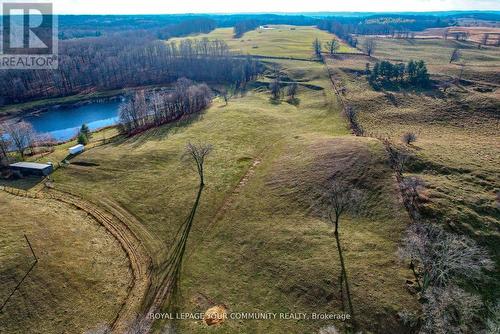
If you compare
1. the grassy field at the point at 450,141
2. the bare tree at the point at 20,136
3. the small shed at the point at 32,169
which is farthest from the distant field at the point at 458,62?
the bare tree at the point at 20,136

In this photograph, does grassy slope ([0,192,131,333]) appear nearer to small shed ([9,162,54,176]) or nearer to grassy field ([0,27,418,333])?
grassy field ([0,27,418,333])

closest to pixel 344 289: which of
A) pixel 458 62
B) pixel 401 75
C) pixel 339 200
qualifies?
pixel 339 200

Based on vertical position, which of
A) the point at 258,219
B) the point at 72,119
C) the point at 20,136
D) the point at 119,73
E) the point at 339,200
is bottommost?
the point at 258,219

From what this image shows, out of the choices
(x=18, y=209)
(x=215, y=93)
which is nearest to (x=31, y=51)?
(x=215, y=93)

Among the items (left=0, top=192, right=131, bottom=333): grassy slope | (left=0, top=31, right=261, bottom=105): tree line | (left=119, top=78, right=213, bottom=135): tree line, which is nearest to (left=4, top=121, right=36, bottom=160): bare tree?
(left=119, top=78, right=213, bottom=135): tree line

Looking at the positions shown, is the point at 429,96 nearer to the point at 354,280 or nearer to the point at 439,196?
the point at 439,196

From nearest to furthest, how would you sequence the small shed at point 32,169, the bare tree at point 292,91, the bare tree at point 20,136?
the small shed at point 32,169 → the bare tree at point 20,136 → the bare tree at point 292,91

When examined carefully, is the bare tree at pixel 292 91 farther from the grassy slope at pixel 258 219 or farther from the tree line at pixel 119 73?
the tree line at pixel 119 73

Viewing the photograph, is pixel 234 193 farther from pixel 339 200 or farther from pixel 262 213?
pixel 339 200
